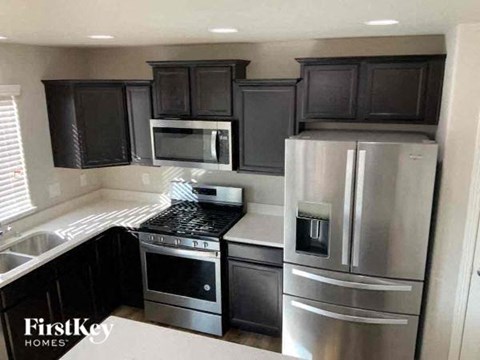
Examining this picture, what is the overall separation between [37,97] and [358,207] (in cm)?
277

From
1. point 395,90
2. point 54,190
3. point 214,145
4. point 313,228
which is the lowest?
point 313,228

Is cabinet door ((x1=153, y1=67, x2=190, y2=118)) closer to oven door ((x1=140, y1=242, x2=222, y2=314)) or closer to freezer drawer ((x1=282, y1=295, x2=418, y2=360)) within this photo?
oven door ((x1=140, y1=242, x2=222, y2=314))

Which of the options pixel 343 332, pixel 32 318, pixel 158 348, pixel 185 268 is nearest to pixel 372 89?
pixel 343 332

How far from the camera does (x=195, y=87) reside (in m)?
3.12

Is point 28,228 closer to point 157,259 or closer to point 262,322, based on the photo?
point 157,259

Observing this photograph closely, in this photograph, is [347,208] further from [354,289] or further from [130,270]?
[130,270]

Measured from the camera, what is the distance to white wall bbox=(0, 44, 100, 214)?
9.98ft

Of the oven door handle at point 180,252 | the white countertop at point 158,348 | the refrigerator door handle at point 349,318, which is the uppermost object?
the white countertop at point 158,348

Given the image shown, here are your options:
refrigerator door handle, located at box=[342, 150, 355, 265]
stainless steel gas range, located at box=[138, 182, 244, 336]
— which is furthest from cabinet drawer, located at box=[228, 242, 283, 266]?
refrigerator door handle, located at box=[342, 150, 355, 265]

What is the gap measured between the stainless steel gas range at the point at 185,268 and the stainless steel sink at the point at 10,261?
87 cm

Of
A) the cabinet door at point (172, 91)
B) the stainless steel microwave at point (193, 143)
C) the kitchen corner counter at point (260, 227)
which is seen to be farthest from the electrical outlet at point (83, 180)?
the kitchen corner counter at point (260, 227)

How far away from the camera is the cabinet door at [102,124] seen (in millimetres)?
3256

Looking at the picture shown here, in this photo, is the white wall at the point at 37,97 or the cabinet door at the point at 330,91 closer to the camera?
the cabinet door at the point at 330,91

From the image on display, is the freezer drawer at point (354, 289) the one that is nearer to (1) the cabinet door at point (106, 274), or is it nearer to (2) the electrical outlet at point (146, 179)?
(1) the cabinet door at point (106, 274)
